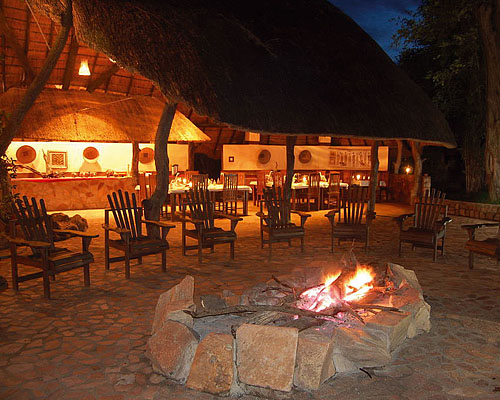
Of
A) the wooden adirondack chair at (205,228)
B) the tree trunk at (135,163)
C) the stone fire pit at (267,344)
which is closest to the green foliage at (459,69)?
the tree trunk at (135,163)

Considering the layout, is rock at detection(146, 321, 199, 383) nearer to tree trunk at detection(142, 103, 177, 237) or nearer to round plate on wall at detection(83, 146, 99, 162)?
tree trunk at detection(142, 103, 177, 237)

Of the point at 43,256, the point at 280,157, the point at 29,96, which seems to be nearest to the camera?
the point at 43,256

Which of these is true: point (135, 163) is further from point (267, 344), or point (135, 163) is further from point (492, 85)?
point (267, 344)

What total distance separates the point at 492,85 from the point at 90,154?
1169 centimetres

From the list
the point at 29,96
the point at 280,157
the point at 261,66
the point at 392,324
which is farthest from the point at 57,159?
the point at 392,324

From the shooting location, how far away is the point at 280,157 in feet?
52.3

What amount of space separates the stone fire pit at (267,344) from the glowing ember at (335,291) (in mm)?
171

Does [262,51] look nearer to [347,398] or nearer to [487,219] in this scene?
[347,398]

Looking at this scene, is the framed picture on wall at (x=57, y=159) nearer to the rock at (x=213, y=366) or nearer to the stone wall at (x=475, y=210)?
the stone wall at (x=475, y=210)

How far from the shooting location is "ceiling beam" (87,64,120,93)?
43.3 ft

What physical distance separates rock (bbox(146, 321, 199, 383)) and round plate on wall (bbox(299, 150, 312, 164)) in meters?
13.1

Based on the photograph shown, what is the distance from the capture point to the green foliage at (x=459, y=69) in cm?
1227

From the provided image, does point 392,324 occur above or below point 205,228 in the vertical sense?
below

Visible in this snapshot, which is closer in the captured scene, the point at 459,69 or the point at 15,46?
the point at 15,46
